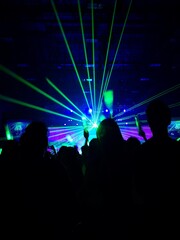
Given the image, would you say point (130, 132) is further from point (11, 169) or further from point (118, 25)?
point (11, 169)

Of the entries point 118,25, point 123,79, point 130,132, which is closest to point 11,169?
point 118,25

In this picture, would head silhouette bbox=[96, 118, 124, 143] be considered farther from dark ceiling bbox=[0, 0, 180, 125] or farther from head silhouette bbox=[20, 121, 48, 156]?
dark ceiling bbox=[0, 0, 180, 125]

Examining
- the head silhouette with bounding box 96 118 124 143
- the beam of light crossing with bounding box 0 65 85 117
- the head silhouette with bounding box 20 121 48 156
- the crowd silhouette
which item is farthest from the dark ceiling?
the crowd silhouette

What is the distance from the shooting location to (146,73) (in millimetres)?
10289

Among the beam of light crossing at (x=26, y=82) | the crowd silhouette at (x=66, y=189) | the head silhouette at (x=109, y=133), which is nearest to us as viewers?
the crowd silhouette at (x=66, y=189)

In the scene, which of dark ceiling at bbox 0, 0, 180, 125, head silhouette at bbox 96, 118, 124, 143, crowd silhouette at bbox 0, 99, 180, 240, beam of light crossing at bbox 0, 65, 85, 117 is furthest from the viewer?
beam of light crossing at bbox 0, 65, 85, 117

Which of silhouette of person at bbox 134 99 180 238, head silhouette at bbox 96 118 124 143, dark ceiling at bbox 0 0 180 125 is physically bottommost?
silhouette of person at bbox 134 99 180 238

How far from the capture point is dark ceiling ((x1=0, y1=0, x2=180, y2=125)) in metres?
5.52

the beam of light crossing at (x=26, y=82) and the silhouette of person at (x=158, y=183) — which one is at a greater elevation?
the beam of light crossing at (x=26, y=82)

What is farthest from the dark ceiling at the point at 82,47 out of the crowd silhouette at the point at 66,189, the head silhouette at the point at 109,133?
the crowd silhouette at the point at 66,189

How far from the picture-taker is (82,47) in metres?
7.68

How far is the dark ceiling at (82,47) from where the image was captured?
5520mm

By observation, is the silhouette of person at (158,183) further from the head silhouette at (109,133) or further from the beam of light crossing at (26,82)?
the beam of light crossing at (26,82)

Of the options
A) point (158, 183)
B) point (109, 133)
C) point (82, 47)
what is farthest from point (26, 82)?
point (158, 183)
